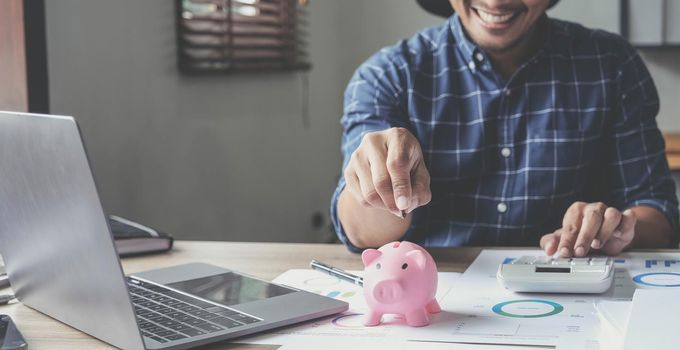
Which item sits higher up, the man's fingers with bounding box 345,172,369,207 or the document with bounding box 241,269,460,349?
the man's fingers with bounding box 345,172,369,207

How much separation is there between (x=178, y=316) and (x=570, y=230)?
55cm

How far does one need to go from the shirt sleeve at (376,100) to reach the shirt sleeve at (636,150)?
1.20 ft

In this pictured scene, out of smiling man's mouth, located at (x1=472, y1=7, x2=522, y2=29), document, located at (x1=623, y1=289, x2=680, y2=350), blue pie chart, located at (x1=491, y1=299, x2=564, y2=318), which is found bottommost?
blue pie chart, located at (x1=491, y1=299, x2=564, y2=318)

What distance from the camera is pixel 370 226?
4.11 ft

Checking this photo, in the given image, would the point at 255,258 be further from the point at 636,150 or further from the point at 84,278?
the point at 636,150

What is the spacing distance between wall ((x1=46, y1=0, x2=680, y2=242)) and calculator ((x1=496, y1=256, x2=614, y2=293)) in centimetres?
120

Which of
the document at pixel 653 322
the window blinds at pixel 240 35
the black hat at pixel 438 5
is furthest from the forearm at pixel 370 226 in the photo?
the window blinds at pixel 240 35

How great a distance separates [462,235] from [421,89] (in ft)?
0.86

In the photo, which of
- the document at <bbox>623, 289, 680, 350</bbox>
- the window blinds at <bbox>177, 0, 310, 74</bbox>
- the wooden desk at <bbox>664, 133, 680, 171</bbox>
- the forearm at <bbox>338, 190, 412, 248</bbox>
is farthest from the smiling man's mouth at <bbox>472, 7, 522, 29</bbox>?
the wooden desk at <bbox>664, 133, 680, 171</bbox>

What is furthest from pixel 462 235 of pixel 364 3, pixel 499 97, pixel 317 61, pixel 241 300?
→ pixel 364 3

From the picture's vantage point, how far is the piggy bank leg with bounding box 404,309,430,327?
2.76 ft

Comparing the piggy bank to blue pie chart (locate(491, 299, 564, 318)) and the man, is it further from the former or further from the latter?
the man

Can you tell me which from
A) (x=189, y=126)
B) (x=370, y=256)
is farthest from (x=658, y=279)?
(x=189, y=126)

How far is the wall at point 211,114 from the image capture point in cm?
197
